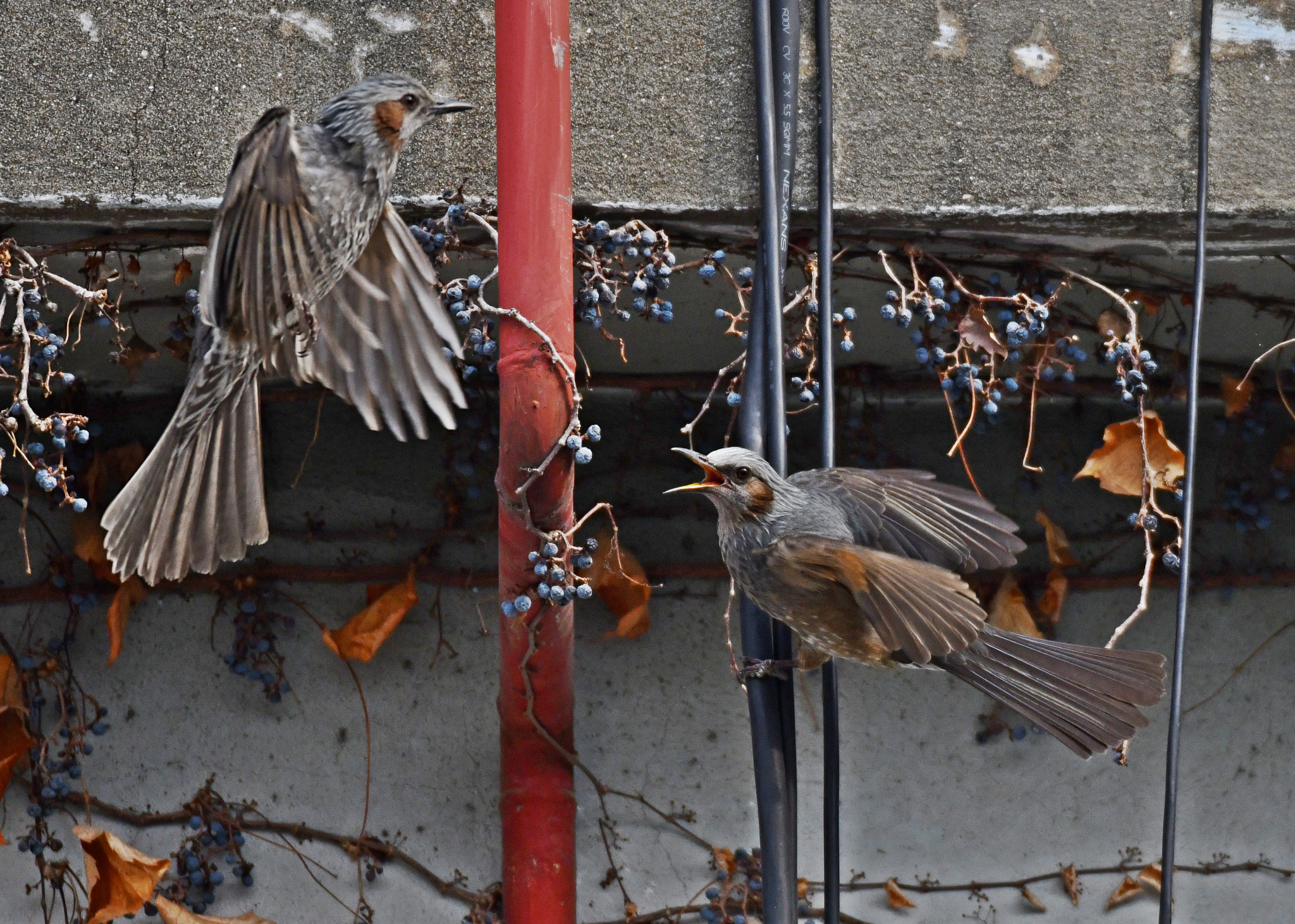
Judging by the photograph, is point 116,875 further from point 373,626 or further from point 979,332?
point 979,332

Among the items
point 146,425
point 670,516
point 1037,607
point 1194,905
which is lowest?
point 1194,905

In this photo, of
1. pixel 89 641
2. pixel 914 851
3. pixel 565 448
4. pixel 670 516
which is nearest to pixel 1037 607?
pixel 914 851

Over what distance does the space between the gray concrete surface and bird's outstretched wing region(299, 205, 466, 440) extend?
31.7 inches

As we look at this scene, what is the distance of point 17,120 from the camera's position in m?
2.35

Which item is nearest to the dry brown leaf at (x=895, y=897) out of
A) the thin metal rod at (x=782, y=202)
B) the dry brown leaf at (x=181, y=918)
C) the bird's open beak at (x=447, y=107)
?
the thin metal rod at (x=782, y=202)

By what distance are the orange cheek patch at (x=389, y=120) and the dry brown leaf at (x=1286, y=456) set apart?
2.28m

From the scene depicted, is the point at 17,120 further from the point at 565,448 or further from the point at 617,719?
the point at 617,719

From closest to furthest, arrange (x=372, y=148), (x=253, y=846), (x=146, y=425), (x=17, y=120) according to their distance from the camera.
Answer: (x=372, y=148)
(x=17, y=120)
(x=253, y=846)
(x=146, y=425)

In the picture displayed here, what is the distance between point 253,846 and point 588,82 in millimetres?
1898

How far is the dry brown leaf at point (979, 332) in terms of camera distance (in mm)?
2492

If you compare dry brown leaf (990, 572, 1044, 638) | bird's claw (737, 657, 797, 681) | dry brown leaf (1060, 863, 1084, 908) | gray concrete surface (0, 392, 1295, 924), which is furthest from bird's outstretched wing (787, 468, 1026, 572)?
dry brown leaf (1060, 863, 1084, 908)

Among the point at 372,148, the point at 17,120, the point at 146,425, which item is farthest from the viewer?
the point at 146,425

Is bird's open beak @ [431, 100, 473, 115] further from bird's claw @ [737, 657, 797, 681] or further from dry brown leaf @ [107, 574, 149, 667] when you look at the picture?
dry brown leaf @ [107, 574, 149, 667]

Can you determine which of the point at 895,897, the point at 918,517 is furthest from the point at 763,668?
the point at 895,897
